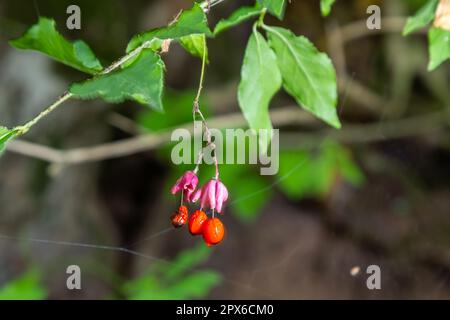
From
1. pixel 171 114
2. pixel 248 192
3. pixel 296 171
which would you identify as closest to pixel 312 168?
pixel 296 171

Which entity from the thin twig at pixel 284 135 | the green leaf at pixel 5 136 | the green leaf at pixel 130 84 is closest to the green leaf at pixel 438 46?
the green leaf at pixel 130 84

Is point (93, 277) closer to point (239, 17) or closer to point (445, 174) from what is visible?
point (445, 174)

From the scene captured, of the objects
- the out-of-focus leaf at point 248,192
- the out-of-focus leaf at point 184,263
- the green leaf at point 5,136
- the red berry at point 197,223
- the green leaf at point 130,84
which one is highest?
the out-of-focus leaf at point 248,192

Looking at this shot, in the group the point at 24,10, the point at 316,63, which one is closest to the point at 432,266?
the point at 24,10

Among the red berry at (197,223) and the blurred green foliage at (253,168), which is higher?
the blurred green foliage at (253,168)

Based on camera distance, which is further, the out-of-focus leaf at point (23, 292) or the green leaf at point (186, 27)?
the out-of-focus leaf at point (23, 292)

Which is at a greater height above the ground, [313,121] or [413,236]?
[313,121]

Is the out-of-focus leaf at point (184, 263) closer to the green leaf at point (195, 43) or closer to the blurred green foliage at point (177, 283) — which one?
the blurred green foliage at point (177, 283)
